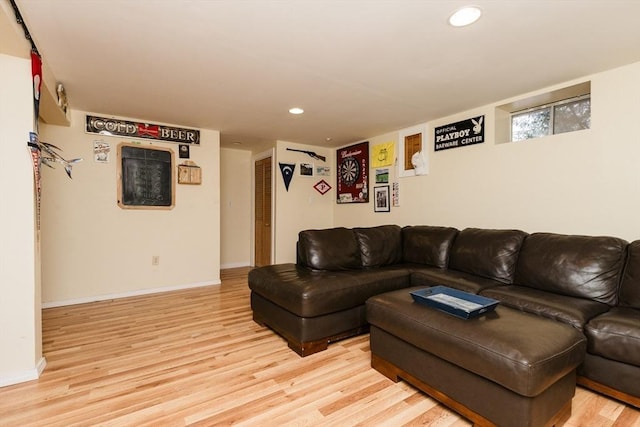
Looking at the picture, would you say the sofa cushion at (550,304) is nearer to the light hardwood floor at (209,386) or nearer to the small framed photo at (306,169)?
the light hardwood floor at (209,386)

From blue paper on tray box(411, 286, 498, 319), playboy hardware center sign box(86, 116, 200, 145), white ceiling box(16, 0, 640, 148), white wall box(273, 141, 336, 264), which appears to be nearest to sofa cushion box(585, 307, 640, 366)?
blue paper on tray box(411, 286, 498, 319)

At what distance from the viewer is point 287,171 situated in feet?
16.0

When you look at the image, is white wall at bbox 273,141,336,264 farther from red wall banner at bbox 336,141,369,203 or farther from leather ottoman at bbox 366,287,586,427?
leather ottoman at bbox 366,287,586,427

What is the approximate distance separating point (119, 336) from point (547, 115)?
4441 mm

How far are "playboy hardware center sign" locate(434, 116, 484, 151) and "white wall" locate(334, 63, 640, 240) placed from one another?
61mm

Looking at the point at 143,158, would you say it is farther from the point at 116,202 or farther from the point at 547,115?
the point at 547,115

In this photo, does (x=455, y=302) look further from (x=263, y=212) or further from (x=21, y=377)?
(x=263, y=212)

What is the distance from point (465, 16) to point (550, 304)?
184 cm

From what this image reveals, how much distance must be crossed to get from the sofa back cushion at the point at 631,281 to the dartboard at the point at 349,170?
11.0 feet

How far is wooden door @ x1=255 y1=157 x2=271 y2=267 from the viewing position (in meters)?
5.05

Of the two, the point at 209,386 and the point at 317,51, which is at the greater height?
the point at 317,51

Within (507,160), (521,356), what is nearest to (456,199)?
(507,160)

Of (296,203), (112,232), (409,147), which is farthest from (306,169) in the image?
(112,232)

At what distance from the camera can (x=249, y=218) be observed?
5.62 m
